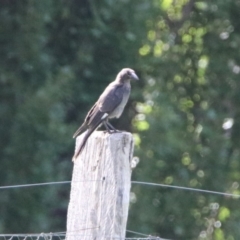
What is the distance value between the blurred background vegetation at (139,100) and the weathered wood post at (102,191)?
4834 millimetres

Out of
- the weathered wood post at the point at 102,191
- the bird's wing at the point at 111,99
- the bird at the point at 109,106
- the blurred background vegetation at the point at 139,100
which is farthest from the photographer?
the blurred background vegetation at the point at 139,100

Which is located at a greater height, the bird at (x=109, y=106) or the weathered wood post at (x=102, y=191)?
the bird at (x=109, y=106)

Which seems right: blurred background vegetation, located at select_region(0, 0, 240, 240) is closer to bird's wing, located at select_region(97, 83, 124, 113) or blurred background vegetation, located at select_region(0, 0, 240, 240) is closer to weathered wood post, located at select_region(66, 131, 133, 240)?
bird's wing, located at select_region(97, 83, 124, 113)

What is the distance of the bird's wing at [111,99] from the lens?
18.9 ft

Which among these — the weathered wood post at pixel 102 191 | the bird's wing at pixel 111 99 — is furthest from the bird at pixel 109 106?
the weathered wood post at pixel 102 191

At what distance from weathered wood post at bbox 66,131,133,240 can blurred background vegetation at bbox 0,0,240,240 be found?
483 centimetres

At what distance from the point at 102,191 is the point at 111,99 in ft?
8.01

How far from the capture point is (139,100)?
10.5 meters

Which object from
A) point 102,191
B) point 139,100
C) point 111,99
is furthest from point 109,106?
point 139,100

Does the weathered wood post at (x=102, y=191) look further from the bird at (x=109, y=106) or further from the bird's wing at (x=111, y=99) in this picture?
the bird's wing at (x=111, y=99)

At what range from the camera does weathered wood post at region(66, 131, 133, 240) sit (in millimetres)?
3596

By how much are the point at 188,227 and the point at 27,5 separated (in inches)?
131

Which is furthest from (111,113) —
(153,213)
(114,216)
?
(153,213)

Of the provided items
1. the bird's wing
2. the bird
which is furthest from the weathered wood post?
the bird's wing
